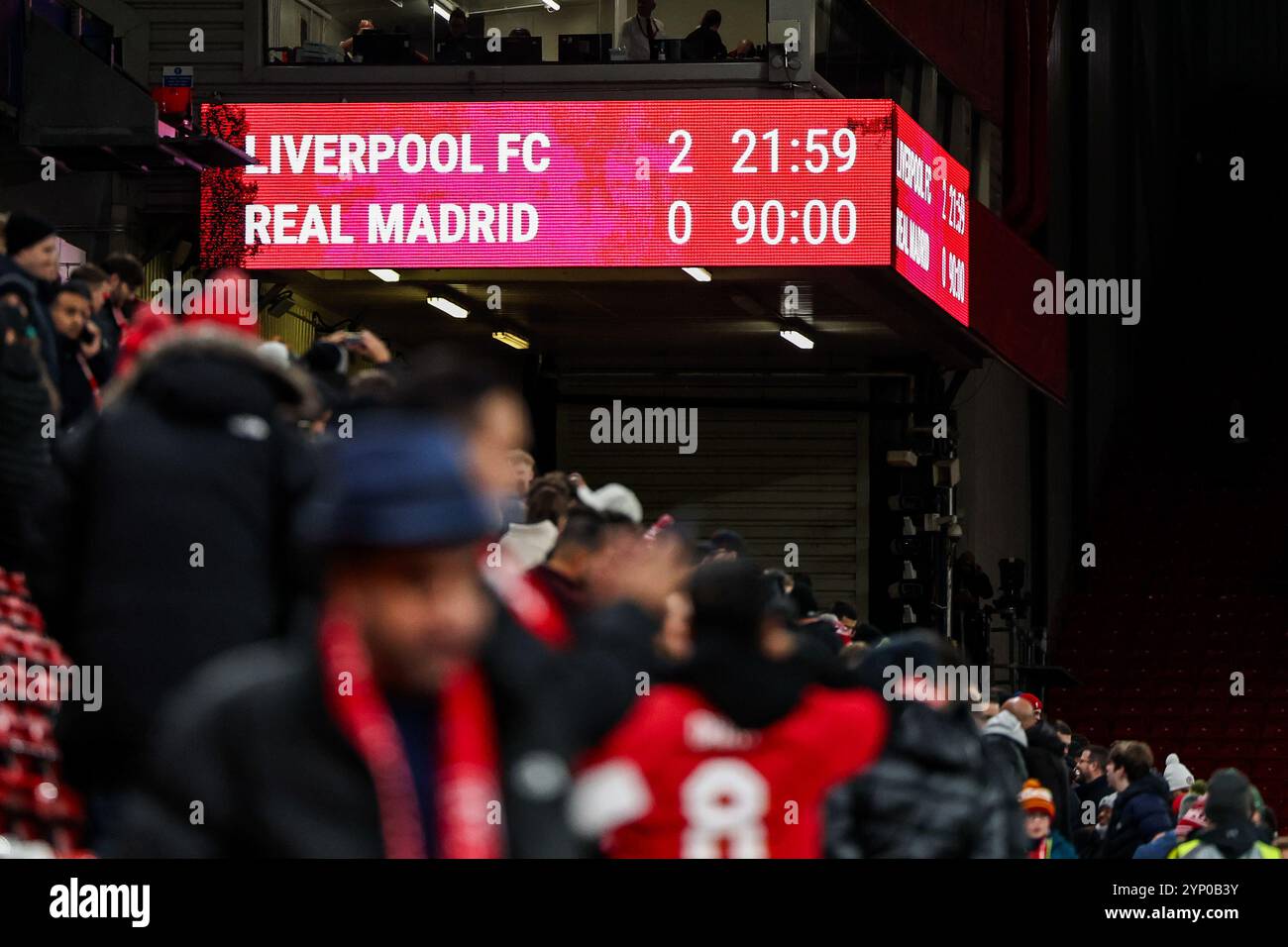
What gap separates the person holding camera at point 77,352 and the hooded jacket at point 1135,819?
5.67 metres

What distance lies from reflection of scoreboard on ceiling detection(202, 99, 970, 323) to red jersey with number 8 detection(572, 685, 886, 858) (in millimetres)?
12812

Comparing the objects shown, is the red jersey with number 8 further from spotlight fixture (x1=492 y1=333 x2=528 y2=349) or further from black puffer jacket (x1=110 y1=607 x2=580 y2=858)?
spotlight fixture (x1=492 y1=333 x2=528 y2=349)

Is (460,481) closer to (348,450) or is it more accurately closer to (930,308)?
(348,450)

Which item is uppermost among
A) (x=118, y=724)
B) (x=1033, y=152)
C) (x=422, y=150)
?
(x=1033, y=152)

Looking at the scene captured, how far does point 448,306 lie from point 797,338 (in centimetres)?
435

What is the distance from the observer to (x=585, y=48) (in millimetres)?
18484

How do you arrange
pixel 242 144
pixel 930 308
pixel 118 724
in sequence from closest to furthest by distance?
pixel 118 724 < pixel 242 144 < pixel 930 308

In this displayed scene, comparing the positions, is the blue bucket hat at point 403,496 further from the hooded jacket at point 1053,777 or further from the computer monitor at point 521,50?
the computer monitor at point 521,50

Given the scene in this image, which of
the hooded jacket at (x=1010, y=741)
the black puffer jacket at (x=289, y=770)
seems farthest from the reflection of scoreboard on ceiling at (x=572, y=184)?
the black puffer jacket at (x=289, y=770)

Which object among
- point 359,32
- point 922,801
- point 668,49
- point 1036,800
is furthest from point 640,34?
point 922,801

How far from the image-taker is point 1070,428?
115 feet

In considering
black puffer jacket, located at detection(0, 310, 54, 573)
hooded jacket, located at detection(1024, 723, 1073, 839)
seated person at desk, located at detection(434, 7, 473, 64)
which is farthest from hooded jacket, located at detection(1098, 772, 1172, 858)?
seated person at desk, located at detection(434, 7, 473, 64)

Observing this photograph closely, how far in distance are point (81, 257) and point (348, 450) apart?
14.0 m

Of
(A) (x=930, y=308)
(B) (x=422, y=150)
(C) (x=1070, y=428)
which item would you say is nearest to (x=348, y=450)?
(B) (x=422, y=150)
